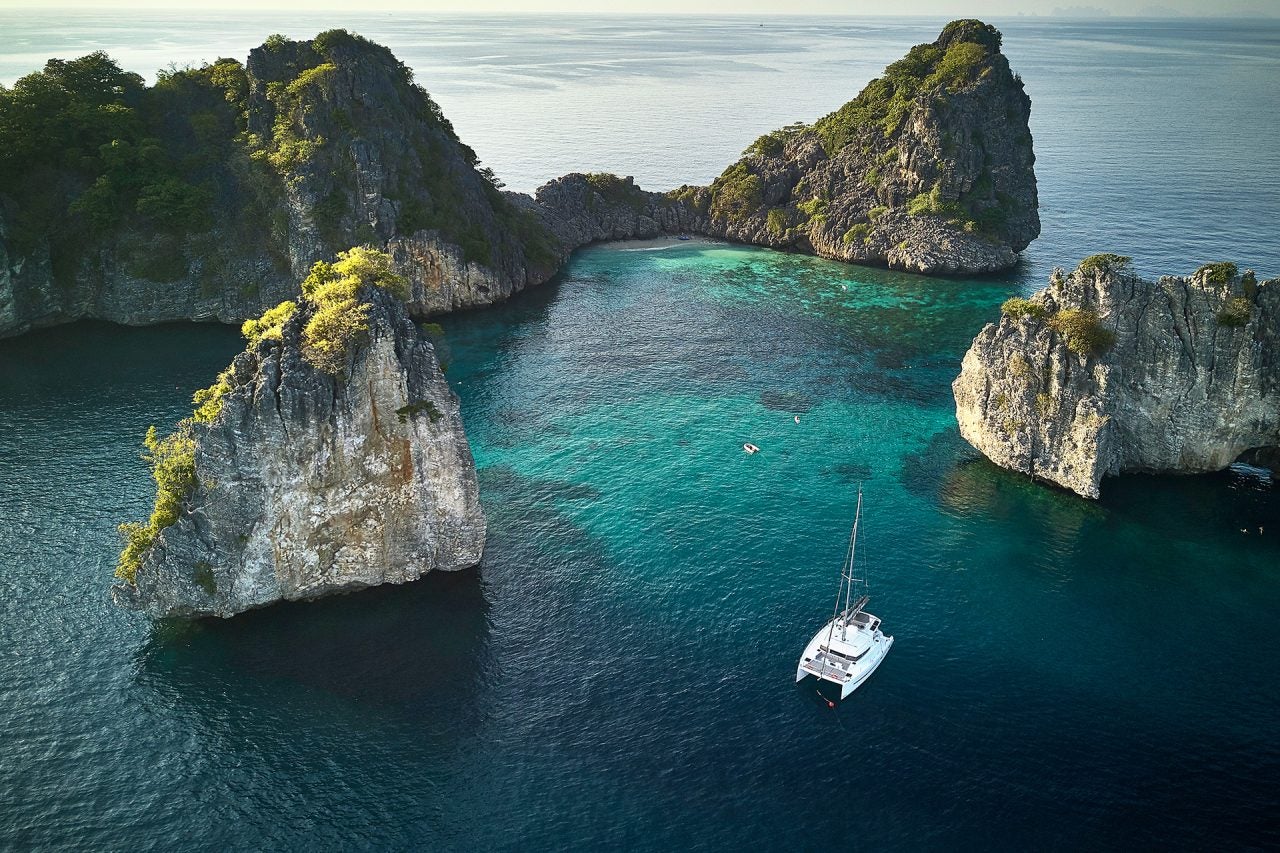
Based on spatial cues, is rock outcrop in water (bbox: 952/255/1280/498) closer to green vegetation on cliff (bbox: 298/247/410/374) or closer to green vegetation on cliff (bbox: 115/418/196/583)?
green vegetation on cliff (bbox: 298/247/410/374)

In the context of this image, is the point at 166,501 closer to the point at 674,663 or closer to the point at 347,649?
the point at 347,649

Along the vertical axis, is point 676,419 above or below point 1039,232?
below

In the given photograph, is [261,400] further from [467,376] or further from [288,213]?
[288,213]

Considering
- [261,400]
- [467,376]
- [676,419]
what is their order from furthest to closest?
[467,376], [676,419], [261,400]

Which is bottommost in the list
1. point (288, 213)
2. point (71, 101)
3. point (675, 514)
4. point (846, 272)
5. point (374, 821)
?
point (374, 821)

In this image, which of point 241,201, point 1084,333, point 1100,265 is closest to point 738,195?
point 241,201

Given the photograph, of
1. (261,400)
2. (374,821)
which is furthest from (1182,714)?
(261,400)

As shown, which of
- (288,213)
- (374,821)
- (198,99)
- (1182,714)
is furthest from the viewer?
(198,99)
